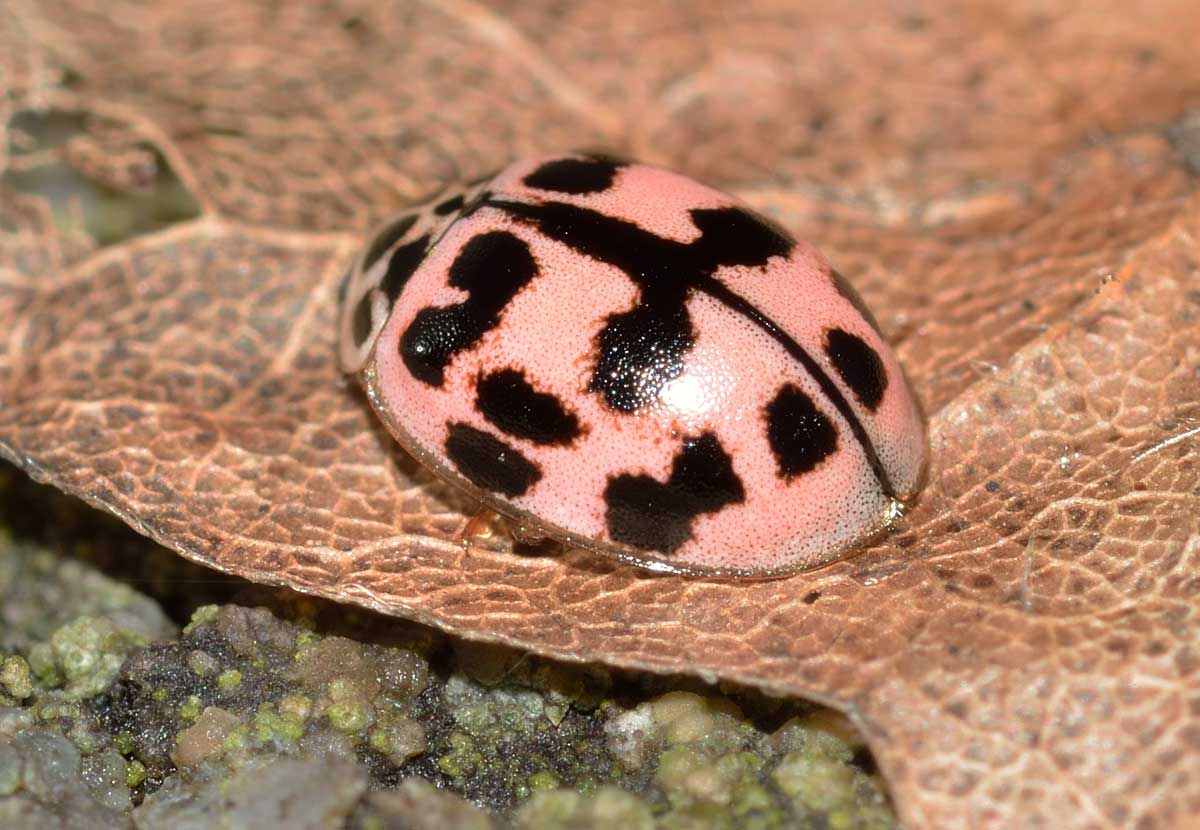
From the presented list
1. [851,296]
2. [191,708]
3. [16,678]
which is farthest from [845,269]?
[16,678]

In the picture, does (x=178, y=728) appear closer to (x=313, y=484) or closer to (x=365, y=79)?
(x=313, y=484)

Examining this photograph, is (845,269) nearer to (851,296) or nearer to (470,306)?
(851,296)

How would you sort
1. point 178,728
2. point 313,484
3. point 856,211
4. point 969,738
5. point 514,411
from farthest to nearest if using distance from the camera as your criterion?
1. point 856,211
2. point 313,484
3. point 514,411
4. point 178,728
5. point 969,738

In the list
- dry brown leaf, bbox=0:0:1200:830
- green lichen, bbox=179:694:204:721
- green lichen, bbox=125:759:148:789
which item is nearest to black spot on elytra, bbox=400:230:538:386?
dry brown leaf, bbox=0:0:1200:830

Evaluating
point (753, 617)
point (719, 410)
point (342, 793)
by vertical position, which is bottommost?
point (342, 793)

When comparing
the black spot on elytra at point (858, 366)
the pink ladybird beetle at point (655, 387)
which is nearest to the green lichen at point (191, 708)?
the pink ladybird beetle at point (655, 387)

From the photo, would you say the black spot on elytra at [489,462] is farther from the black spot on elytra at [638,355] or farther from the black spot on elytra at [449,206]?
the black spot on elytra at [449,206]

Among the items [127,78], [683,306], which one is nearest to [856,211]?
[683,306]
